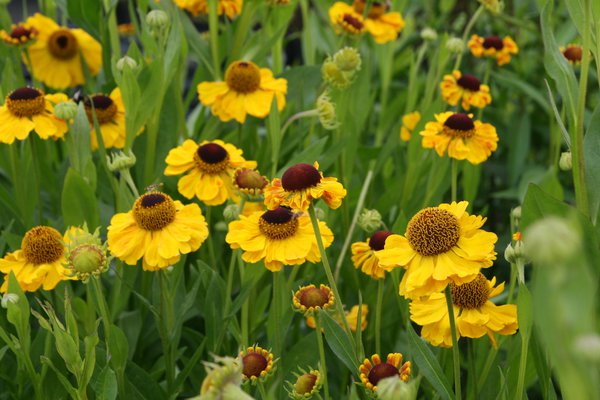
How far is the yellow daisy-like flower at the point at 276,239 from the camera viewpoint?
0.90 metres

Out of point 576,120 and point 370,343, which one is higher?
point 576,120

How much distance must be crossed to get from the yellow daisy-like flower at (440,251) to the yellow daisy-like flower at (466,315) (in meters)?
0.07

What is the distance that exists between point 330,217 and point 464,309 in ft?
1.46

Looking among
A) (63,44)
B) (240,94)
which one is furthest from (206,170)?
(63,44)

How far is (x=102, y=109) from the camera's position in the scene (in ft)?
4.29

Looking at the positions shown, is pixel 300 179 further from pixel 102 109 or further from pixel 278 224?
pixel 102 109

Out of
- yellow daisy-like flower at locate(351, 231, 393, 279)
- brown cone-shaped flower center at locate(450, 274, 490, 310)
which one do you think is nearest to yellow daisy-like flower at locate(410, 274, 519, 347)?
brown cone-shaped flower center at locate(450, 274, 490, 310)

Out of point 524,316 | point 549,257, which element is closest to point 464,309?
point 524,316

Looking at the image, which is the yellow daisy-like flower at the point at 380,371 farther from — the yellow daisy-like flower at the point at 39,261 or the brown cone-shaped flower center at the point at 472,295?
the yellow daisy-like flower at the point at 39,261

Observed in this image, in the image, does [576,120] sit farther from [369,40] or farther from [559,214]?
[369,40]

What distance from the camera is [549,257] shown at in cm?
33

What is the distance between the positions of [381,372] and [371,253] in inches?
9.6

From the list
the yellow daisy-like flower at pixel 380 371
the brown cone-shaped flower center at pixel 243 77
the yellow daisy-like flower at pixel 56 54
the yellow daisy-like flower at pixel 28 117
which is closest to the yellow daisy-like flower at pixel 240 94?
the brown cone-shaped flower center at pixel 243 77

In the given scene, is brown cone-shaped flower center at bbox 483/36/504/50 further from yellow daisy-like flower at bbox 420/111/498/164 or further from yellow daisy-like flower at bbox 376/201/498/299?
yellow daisy-like flower at bbox 376/201/498/299
